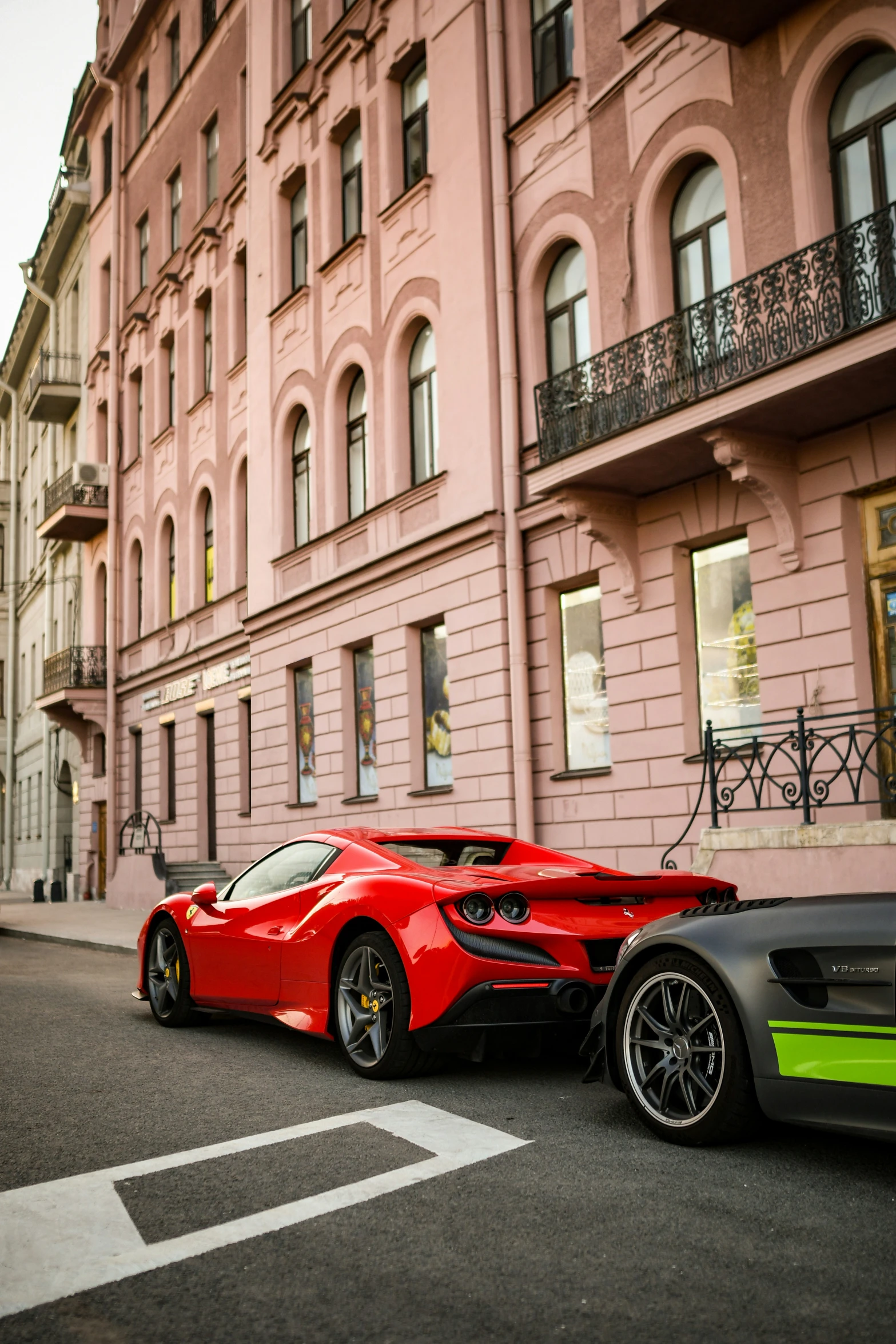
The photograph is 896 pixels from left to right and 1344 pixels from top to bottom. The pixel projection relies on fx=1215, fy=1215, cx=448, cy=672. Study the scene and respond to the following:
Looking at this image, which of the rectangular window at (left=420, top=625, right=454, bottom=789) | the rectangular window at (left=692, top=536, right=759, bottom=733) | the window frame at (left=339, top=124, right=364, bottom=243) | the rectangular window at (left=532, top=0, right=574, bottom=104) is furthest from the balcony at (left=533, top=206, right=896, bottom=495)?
the window frame at (left=339, top=124, right=364, bottom=243)

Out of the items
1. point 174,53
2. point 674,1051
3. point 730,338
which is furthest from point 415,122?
point 674,1051

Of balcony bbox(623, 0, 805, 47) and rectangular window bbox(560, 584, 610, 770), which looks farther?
rectangular window bbox(560, 584, 610, 770)

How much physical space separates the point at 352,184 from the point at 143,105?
1318 centimetres

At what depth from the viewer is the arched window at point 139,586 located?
28.3 m

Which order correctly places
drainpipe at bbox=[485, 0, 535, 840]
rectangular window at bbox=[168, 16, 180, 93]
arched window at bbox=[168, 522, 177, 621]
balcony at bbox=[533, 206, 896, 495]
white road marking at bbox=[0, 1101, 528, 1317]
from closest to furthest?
white road marking at bbox=[0, 1101, 528, 1317], balcony at bbox=[533, 206, 896, 495], drainpipe at bbox=[485, 0, 535, 840], arched window at bbox=[168, 522, 177, 621], rectangular window at bbox=[168, 16, 180, 93]

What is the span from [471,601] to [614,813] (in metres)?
3.58

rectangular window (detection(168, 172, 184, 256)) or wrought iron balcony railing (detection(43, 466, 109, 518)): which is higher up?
rectangular window (detection(168, 172, 184, 256))

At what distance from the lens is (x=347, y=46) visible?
19.2 metres

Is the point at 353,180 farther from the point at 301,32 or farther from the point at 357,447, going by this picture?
the point at 357,447

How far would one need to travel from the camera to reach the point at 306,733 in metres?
20.0

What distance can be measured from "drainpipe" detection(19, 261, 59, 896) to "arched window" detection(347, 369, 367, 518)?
61.1ft

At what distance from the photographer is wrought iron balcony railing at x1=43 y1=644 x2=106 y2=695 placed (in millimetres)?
29297

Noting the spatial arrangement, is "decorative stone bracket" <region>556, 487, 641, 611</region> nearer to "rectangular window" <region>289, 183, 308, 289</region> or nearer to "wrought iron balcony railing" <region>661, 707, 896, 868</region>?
"wrought iron balcony railing" <region>661, 707, 896, 868</region>

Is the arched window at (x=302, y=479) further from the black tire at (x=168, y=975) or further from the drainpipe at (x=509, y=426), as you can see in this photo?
the black tire at (x=168, y=975)
